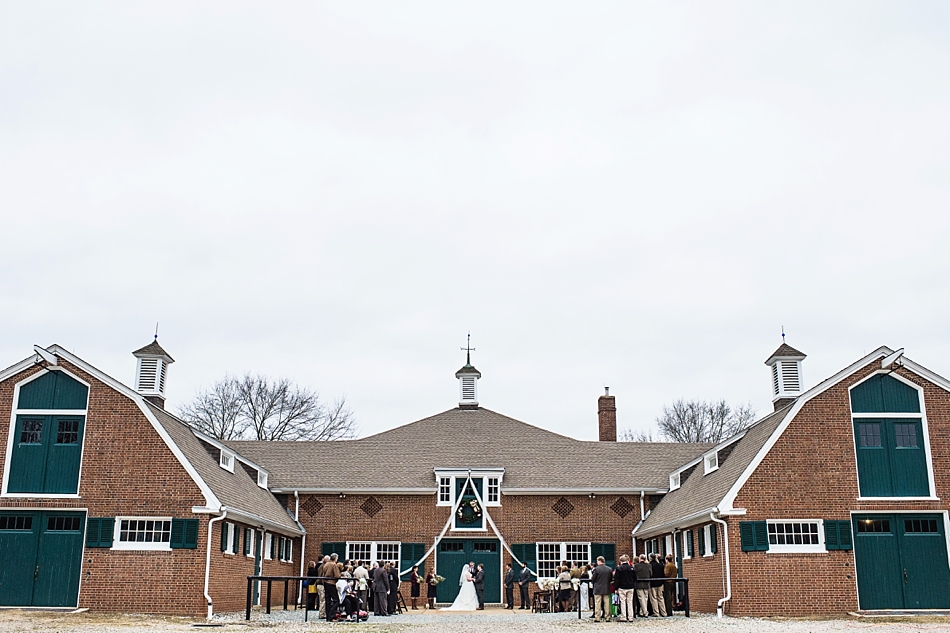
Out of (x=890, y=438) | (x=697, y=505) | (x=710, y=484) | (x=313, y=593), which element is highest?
(x=890, y=438)

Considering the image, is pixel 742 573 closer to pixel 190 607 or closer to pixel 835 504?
pixel 835 504

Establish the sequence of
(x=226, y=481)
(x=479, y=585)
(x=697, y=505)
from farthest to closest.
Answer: (x=479, y=585) → (x=226, y=481) → (x=697, y=505)

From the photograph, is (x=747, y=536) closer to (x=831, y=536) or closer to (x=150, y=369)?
(x=831, y=536)

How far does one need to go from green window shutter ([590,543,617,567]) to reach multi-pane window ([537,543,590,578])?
0.62 ft

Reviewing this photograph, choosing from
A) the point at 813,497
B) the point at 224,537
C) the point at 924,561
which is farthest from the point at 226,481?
the point at 924,561

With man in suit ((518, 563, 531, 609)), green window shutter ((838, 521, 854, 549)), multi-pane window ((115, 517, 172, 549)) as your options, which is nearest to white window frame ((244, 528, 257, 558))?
multi-pane window ((115, 517, 172, 549))

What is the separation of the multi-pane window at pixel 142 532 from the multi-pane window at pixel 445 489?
10153 mm

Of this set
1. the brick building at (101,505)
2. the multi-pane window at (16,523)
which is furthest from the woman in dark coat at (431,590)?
the multi-pane window at (16,523)

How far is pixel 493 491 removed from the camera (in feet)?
99.7

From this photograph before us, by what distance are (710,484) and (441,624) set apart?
8949 mm

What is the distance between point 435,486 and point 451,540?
1.76 meters

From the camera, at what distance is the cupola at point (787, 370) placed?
26609 millimetres

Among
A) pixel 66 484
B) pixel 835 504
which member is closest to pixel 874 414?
pixel 835 504

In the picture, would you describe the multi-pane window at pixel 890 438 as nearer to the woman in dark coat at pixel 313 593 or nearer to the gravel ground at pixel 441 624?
the gravel ground at pixel 441 624
